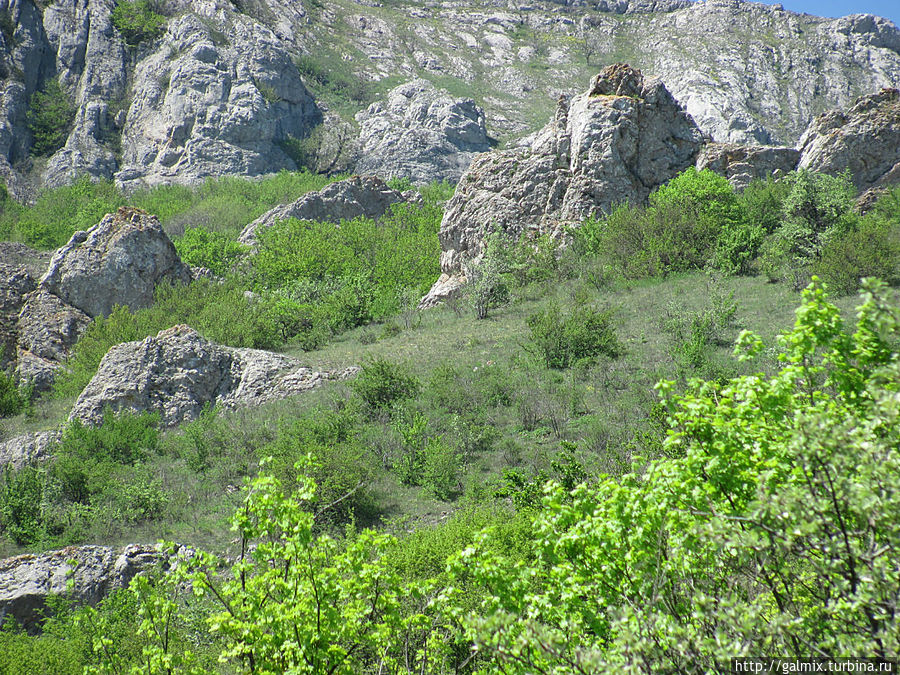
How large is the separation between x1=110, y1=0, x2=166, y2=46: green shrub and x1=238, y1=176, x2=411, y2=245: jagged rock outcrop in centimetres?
4649

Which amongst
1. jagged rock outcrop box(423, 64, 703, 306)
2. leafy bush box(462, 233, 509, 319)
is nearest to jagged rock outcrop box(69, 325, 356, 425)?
leafy bush box(462, 233, 509, 319)

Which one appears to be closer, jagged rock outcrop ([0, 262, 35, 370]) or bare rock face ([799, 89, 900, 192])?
jagged rock outcrop ([0, 262, 35, 370])

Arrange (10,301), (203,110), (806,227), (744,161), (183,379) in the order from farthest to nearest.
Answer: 1. (203,110)
2. (744,161)
3. (10,301)
4. (806,227)
5. (183,379)

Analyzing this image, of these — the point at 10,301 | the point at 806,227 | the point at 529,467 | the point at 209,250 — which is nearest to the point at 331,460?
the point at 529,467

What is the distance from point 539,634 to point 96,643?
4.01 meters

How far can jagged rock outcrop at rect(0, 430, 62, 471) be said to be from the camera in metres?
15.7

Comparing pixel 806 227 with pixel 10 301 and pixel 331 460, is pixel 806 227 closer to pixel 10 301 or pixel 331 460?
pixel 331 460

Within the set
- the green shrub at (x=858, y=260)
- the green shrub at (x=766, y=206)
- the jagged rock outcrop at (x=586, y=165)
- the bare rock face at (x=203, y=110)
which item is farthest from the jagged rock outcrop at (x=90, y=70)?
the green shrub at (x=858, y=260)

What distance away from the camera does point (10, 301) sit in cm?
2969

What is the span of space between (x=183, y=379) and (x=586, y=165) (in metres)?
25.4

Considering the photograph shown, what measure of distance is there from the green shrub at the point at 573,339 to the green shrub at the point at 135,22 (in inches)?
3222

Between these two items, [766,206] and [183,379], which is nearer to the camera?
[183,379]

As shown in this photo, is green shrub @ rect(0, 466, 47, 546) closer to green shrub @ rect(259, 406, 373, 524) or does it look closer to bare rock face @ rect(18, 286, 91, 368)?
green shrub @ rect(259, 406, 373, 524)

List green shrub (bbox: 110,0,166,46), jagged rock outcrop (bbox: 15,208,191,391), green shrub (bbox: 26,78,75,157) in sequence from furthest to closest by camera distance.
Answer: green shrub (bbox: 110,0,166,46) → green shrub (bbox: 26,78,75,157) → jagged rock outcrop (bbox: 15,208,191,391)
